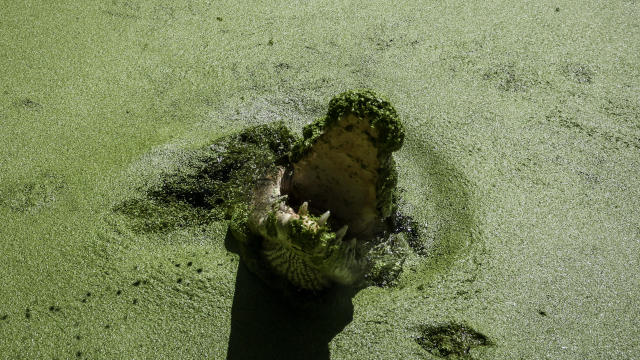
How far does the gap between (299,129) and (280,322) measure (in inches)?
26.0

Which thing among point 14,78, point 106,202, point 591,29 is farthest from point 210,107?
point 591,29

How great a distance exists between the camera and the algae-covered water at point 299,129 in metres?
1.16

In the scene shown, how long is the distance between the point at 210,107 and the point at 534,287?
1040 mm

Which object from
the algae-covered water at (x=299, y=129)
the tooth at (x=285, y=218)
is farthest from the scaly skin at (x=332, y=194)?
the algae-covered water at (x=299, y=129)

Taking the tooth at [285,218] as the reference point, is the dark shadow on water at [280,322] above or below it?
below

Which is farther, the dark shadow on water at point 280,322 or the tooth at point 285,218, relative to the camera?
the dark shadow on water at point 280,322

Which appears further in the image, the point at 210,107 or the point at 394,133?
the point at 210,107

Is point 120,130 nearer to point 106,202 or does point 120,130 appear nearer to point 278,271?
point 106,202

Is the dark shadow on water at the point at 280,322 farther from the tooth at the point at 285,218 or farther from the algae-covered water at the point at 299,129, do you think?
the tooth at the point at 285,218

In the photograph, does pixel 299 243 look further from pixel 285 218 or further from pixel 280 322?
pixel 280 322

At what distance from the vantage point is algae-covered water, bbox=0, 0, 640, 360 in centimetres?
116

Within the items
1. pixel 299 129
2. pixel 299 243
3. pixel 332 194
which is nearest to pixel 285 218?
pixel 299 243

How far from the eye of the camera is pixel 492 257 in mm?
1325

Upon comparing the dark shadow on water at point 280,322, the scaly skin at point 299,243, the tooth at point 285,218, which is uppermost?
the tooth at point 285,218
